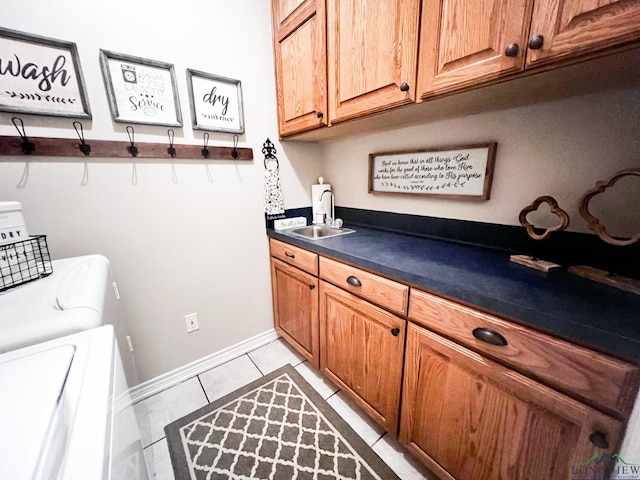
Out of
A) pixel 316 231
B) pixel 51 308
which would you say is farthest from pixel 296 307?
pixel 51 308

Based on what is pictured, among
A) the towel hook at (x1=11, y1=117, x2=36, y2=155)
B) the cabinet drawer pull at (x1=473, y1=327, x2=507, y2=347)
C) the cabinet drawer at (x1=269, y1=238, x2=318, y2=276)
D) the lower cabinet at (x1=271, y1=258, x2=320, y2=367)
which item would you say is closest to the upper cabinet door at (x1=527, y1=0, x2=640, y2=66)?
the cabinet drawer pull at (x1=473, y1=327, x2=507, y2=347)

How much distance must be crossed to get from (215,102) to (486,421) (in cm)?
192

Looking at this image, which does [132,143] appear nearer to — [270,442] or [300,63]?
[300,63]

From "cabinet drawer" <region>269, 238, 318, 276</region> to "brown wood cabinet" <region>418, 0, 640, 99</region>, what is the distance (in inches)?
36.3


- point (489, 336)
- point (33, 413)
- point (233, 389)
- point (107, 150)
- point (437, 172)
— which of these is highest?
point (107, 150)

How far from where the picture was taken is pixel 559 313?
0.63 meters

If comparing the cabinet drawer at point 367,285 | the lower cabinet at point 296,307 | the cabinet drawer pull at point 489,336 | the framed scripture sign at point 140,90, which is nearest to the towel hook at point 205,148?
the framed scripture sign at point 140,90

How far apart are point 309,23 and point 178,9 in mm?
688

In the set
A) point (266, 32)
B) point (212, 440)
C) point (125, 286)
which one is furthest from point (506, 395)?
point (266, 32)

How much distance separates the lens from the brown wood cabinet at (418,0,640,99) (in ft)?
1.98

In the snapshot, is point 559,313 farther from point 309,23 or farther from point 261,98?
point 261,98

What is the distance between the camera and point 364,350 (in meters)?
1.18

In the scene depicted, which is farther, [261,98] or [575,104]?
[261,98]

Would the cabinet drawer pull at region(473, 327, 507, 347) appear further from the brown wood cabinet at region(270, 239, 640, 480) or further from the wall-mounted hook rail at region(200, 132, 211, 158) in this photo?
the wall-mounted hook rail at region(200, 132, 211, 158)
